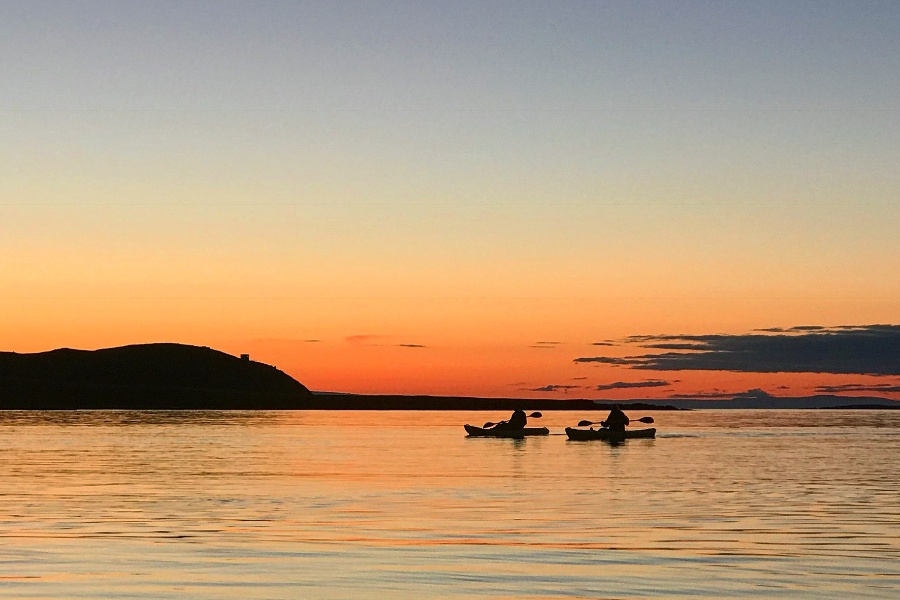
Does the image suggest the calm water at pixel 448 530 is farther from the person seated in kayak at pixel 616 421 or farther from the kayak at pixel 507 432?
the kayak at pixel 507 432

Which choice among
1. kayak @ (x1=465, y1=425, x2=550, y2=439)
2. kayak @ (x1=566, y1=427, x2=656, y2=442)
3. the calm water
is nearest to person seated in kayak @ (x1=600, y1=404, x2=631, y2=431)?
kayak @ (x1=566, y1=427, x2=656, y2=442)

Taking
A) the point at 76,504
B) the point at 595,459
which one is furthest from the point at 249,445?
the point at 76,504

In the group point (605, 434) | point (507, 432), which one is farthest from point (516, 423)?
point (605, 434)

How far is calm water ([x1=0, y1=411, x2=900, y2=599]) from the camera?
74.5 feet

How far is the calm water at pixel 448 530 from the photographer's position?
74.5ft

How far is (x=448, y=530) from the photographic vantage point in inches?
1236

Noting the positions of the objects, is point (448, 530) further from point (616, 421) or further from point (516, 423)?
point (516, 423)

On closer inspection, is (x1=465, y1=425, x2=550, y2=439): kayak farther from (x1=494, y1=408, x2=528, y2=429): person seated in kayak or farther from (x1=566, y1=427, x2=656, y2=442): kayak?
(x1=566, y1=427, x2=656, y2=442): kayak

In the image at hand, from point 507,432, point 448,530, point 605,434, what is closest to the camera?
point 448,530

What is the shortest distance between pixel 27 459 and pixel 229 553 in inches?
1726

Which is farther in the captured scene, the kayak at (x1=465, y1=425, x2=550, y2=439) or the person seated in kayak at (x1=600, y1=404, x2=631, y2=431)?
the kayak at (x1=465, y1=425, x2=550, y2=439)

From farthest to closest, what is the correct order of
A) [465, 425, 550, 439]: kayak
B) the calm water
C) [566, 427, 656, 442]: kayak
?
[465, 425, 550, 439]: kayak → [566, 427, 656, 442]: kayak → the calm water

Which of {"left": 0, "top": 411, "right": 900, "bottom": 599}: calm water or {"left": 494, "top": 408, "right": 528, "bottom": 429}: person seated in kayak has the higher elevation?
{"left": 494, "top": 408, "right": 528, "bottom": 429}: person seated in kayak

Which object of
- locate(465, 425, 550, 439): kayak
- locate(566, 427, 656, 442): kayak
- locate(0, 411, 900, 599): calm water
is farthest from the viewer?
locate(465, 425, 550, 439): kayak
